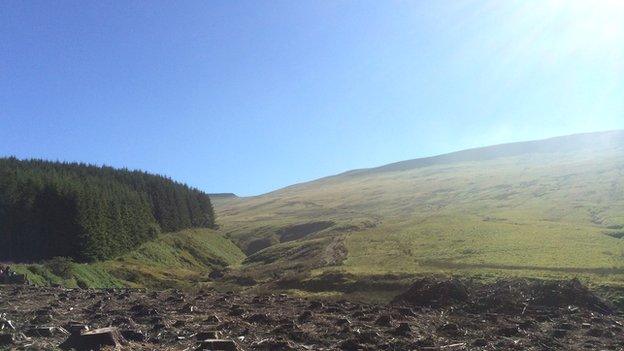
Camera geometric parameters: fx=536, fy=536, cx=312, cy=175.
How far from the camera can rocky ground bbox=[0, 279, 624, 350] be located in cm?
1565

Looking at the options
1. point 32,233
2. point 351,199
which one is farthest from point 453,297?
point 351,199

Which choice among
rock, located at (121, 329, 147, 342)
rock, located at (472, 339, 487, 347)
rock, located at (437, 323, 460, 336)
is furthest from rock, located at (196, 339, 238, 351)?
rock, located at (437, 323, 460, 336)

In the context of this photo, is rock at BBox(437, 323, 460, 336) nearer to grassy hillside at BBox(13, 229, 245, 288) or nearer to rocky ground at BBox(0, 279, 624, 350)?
rocky ground at BBox(0, 279, 624, 350)

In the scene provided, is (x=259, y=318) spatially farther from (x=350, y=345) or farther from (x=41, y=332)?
(x=41, y=332)

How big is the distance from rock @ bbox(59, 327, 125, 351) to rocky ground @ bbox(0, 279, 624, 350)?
27 mm

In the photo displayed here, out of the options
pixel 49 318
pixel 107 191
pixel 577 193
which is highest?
pixel 107 191

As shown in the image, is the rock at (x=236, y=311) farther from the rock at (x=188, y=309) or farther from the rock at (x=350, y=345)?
the rock at (x=350, y=345)

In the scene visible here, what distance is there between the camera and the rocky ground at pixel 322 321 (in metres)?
15.6

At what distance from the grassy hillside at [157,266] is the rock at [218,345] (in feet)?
116

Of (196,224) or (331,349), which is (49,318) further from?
(196,224)

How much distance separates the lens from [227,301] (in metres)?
27.0

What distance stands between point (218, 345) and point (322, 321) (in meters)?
6.40

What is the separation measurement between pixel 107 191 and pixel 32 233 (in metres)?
20.5

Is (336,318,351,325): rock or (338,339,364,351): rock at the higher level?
(338,339,364,351): rock
